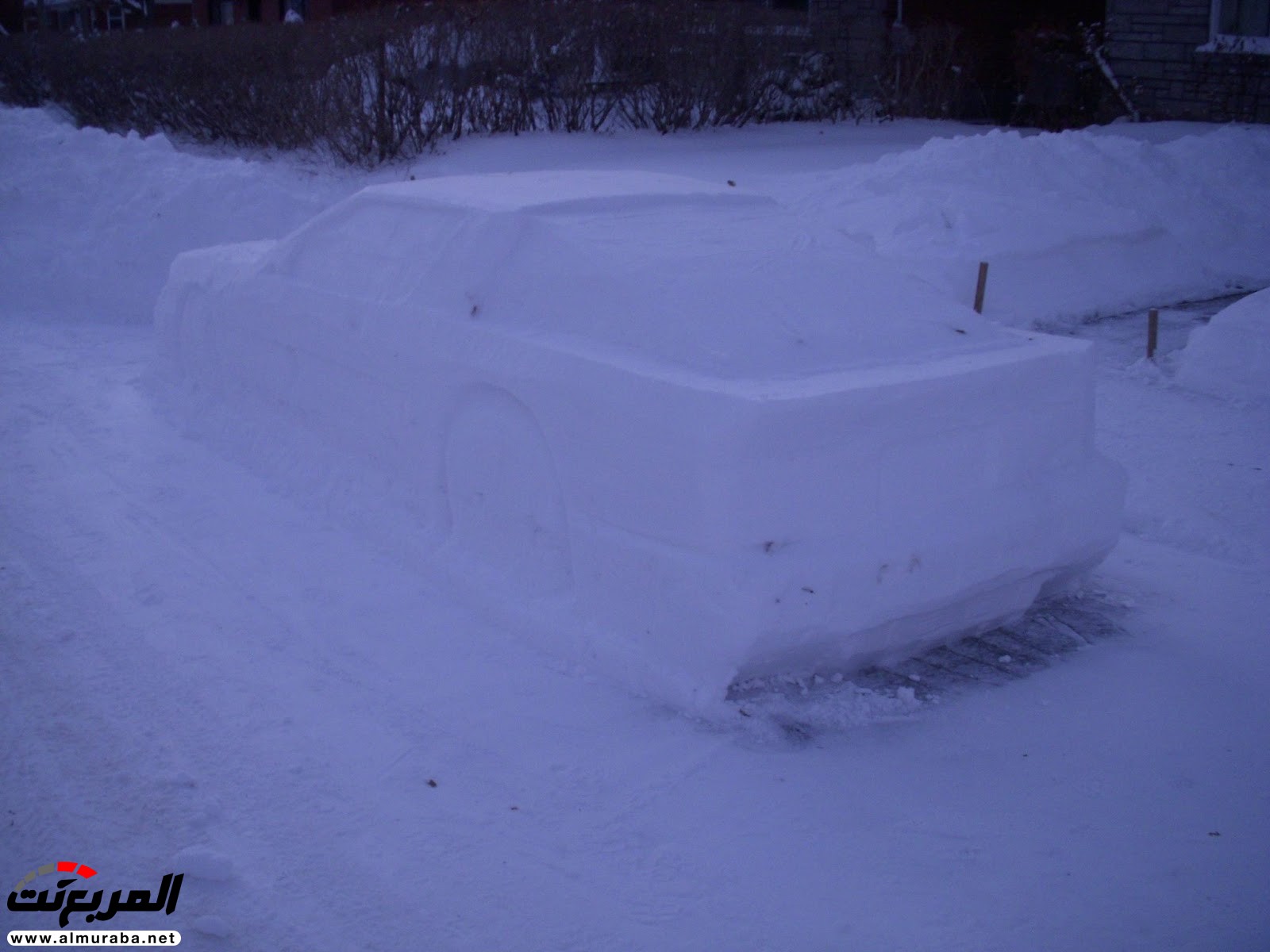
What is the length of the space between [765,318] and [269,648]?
2061mm

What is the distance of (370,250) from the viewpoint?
531 centimetres

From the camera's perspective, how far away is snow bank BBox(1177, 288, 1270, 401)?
719cm

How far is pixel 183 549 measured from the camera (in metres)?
5.02

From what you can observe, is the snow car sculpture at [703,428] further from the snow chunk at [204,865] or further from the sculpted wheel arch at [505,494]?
the snow chunk at [204,865]

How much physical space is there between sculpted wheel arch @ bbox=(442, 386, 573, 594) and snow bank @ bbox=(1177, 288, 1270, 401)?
492 cm

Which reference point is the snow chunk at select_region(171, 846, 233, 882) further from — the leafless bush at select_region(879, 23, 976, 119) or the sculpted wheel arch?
the leafless bush at select_region(879, 23, 976, 119)

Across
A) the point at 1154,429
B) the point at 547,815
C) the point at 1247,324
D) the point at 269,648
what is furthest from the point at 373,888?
the point at 1247,324

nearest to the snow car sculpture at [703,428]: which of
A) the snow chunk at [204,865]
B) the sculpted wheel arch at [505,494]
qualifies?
the sculpted wheel arch at [505,494]

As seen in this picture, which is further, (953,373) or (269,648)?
(269,648)

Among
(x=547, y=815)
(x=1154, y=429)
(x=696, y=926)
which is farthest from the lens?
(x=1154, y=429)

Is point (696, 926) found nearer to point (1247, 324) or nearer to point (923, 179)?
point (1247, 324)

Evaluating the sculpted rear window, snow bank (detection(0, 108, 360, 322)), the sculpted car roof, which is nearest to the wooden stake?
the sculpted car roof

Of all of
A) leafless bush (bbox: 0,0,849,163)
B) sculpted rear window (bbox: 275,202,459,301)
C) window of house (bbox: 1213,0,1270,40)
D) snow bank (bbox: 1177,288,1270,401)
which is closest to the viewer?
sculpted rear window (bbox: 275,202,459,301)

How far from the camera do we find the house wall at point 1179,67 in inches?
→ 647
